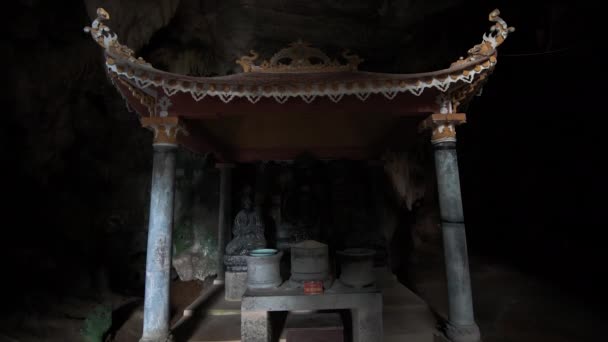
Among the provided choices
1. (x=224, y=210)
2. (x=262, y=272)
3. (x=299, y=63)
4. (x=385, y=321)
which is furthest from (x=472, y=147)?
(x=262, y=272)

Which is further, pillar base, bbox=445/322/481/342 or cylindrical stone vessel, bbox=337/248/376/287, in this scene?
cylindrical stone vessel, bbox=337/248/376/287

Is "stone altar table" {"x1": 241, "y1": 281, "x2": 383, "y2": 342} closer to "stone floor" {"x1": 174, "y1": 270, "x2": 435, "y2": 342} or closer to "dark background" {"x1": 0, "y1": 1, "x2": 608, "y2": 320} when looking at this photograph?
"stone floor" {"x1": 174, "y1": 270, "x2": 435, "y2": 342}

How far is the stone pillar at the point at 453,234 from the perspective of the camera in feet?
13.7

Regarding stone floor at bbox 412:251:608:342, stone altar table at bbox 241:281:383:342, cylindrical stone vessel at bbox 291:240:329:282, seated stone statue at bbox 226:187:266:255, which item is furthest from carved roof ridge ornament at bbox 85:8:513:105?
stone floor at bbox 412:251:608:342

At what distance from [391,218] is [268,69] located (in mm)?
5847

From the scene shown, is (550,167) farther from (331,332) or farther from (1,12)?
(1,12)

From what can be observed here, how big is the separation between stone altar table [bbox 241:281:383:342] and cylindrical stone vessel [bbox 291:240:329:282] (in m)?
0.32

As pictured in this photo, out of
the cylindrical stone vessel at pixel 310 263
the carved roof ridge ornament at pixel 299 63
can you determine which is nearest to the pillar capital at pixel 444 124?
the carved roof ridge ornament at pixel 299 63

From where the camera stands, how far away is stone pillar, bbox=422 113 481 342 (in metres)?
4.18

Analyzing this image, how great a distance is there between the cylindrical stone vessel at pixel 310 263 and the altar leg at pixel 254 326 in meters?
0.73

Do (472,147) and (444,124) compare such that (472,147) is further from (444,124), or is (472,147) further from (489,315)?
(444,124)

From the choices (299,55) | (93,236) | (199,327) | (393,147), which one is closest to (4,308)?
(93,236)

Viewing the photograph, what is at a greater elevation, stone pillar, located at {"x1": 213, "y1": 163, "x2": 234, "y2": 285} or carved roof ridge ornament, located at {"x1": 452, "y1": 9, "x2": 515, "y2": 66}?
carved roof ridge ornament, located at {"x1": 452, "y1": 9, "x2": 515, "y2": 66}

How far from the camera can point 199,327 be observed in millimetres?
4969
